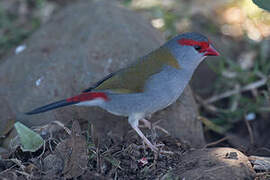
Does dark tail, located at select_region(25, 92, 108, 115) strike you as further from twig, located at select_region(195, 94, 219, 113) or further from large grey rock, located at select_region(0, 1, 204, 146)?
twig, located at select_region(195, 94, 219, 113)

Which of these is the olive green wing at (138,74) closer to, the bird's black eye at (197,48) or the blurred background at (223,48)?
the bird's black eye at (197,48)

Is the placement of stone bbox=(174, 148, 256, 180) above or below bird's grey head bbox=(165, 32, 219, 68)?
below

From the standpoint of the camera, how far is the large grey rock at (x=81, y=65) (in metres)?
4.02

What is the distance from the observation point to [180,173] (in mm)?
3100

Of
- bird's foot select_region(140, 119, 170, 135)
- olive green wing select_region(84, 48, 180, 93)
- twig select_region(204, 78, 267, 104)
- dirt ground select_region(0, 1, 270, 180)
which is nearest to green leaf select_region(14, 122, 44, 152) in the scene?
dirt ground select_region(0, 1, 270, 180)

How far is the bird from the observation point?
11.7 ft

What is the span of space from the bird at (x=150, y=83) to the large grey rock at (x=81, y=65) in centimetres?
40

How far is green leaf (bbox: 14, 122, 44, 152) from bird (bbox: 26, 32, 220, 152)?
476mm

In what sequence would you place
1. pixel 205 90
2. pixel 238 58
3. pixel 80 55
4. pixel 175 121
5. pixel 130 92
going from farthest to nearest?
pixel 238 58
pixel 205 90
pixel 80 55
pixel 175 121
pixel 130 92

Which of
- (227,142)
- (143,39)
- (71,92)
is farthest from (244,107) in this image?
(71,92)

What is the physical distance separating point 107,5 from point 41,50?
3.55 feet

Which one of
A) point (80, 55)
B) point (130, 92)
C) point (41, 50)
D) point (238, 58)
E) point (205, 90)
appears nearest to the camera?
point (130, 92)

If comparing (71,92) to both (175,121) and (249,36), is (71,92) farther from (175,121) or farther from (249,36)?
(249,36)

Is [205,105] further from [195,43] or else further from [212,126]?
[195,43]
